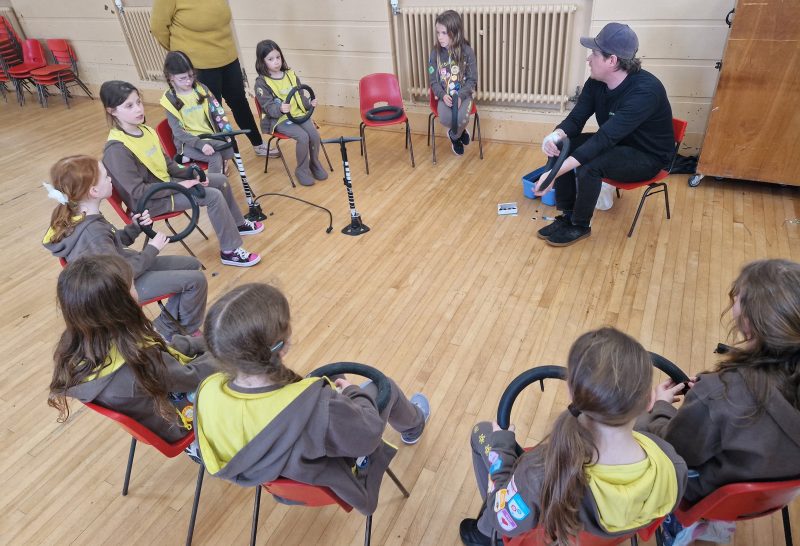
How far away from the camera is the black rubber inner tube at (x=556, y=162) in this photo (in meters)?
2.95

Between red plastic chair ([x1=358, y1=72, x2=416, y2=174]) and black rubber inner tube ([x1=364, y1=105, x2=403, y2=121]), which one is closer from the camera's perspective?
black rubber inner tube ([x1=364, y1=105, x2=403, y2=121])

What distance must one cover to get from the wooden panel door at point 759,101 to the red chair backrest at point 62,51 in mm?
7274

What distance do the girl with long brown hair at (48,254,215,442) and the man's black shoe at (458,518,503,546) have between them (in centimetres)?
101

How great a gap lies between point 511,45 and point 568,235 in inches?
73.2

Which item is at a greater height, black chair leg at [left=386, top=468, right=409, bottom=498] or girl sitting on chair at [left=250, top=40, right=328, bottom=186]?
girl sitting on chair at [left=250, top=40, right=328, bottom=186]

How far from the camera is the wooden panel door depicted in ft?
8.96

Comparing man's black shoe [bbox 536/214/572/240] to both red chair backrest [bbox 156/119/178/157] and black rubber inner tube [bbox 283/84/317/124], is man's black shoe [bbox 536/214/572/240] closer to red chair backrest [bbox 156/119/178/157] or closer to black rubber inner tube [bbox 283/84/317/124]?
black rubber inner tube [bbox 283/84/317/124]

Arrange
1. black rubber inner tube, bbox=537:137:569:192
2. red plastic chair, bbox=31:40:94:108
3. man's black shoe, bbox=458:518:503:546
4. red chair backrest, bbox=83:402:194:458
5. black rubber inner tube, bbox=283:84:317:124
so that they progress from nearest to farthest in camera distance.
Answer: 1. red chair backrest, bbox=83:402:194:458
2. man's black shoe, bbox=458:518:503:546
3. black rubber inner tube, bbox=537:137:569:192
4. black rubber inner tube, bbox=283:84:317:124
5. red plastic chair, bbox=31:40:94:108

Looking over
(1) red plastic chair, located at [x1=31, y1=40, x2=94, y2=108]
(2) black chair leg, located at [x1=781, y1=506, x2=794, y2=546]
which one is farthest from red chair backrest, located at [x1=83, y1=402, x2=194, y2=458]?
(1) red plastic chair, located at [x1=31, y1=40, x2=94, y2=108]

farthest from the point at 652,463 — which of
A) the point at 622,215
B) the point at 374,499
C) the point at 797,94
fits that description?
the point at 797,94

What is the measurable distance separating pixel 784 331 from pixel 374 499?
1.14 meters

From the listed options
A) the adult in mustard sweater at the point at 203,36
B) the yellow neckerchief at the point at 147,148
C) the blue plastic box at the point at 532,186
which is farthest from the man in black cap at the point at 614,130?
the adult in mustard sweater at the point at 203,36

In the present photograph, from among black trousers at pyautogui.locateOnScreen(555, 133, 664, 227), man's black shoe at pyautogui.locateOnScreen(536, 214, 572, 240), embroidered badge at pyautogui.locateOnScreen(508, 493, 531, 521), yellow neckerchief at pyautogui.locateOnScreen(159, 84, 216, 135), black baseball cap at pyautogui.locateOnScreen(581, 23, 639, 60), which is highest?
black baseball cap at pyautogui.locateOnScreen(581, 23, 639, 60)

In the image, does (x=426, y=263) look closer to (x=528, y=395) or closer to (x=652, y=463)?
(x=528, y=395)
